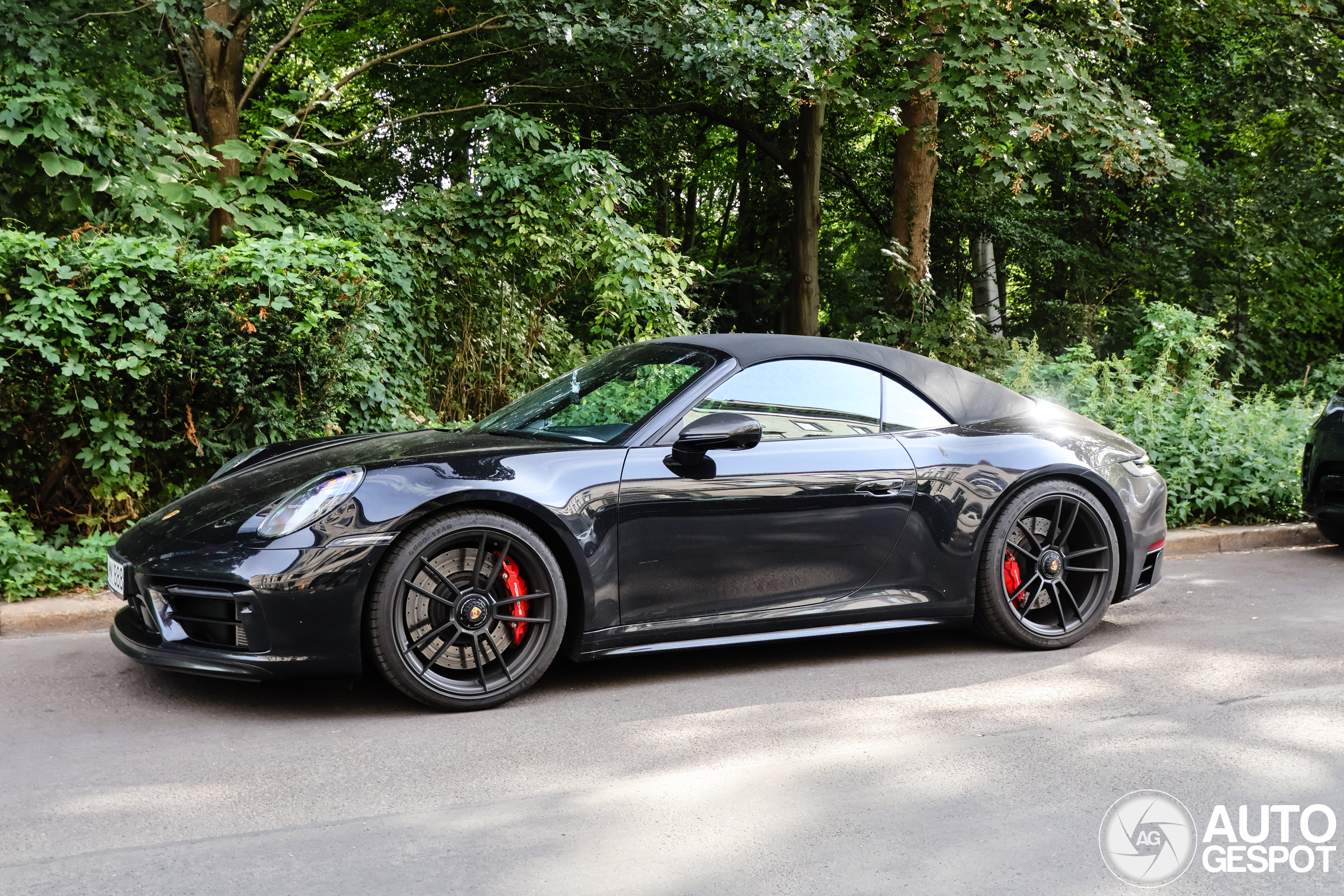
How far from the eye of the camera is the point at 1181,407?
9.11 meters

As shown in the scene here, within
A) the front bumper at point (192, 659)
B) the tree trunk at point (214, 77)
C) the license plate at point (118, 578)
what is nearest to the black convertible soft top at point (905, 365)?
the front bumper at point (192, 659)

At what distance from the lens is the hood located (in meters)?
4.04

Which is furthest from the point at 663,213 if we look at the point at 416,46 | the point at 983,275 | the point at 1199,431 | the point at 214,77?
the point at 1199,431

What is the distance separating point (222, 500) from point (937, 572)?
114 inches

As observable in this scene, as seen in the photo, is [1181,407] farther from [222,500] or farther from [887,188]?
[887,188]

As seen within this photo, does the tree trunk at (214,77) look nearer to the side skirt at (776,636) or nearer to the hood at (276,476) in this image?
the hood at (276,476)

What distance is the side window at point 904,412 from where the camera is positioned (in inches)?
194

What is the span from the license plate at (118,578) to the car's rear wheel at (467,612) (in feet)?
3.18

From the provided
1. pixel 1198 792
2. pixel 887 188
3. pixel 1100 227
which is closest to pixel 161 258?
pixel 1198 792

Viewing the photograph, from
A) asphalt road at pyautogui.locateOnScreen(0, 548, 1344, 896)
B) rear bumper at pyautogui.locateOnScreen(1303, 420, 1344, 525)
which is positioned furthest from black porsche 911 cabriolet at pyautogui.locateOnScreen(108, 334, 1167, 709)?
rear bumper at pyautogui.locateOnScreen(1303, 420, 1344, 525)

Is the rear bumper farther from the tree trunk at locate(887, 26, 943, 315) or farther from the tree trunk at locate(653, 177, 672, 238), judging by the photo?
the tree trunk at locate(653, 177, 672, 238)

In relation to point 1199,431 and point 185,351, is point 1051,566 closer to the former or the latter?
point 1199,431

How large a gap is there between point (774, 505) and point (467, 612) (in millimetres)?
1269

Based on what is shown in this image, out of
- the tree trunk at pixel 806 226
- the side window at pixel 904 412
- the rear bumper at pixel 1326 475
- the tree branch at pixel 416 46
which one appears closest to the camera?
the side window at pixel 904 412
